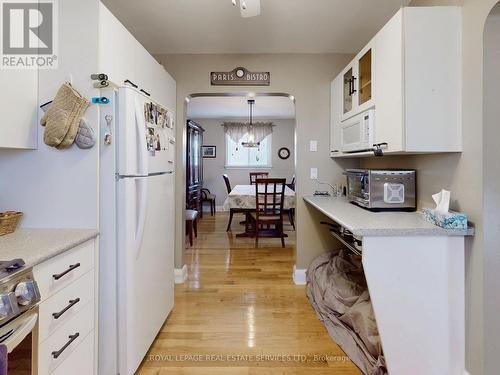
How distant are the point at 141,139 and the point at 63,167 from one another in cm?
41

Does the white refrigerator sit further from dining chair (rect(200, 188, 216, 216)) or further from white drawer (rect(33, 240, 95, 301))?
dining chair (rect(200, 188, 216, 216))

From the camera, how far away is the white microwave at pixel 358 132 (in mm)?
2078

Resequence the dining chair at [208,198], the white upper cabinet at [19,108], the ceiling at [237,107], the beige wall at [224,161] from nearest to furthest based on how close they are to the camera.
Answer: the white upper cabinet at [19,108], the ceiling at [237,107], the dining chair at [208,198], the beige wall at [224,161]

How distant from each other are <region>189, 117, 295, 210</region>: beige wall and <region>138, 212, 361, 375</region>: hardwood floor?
4.24 metres

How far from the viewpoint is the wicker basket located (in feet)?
4.57

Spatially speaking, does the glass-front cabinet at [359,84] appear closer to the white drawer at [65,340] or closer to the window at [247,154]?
the white drawer at [65,340]

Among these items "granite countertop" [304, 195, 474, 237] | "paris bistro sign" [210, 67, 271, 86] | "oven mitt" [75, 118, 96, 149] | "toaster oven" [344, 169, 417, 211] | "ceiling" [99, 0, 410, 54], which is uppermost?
"ceiling" [99, 0, 410, 54]

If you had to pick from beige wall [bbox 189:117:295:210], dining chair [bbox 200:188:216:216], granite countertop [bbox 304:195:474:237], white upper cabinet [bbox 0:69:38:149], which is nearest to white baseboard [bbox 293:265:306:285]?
granite countertop [bbox 304:195:474:237]

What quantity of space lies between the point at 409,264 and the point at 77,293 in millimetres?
Result: 1608

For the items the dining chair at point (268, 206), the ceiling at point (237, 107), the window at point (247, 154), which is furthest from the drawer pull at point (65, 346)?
the window at point (247, 154)

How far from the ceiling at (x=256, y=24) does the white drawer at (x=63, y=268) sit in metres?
1.84

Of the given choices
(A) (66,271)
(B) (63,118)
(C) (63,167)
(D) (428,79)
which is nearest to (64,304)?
(A) (66,271)

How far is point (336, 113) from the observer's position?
2887 mm

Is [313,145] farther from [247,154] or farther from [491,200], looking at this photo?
[247,154]
